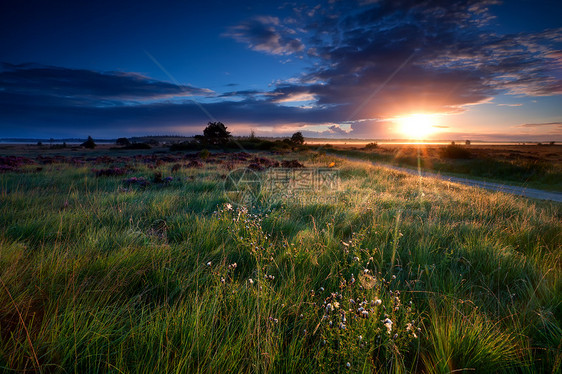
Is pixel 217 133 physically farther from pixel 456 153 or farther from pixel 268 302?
pixel 268 302

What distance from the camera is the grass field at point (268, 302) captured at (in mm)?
1570

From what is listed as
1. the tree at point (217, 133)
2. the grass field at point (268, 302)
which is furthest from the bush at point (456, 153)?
the tree at point (217, 133)

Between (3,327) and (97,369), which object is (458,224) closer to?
(97,369)

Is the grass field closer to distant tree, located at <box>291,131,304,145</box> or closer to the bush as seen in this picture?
the bush

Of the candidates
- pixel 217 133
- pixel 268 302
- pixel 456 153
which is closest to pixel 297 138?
pixel 217 133

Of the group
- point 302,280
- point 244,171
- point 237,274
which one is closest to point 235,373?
point 302,280

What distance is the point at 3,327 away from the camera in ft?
5.51

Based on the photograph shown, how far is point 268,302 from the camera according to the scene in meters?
2.14

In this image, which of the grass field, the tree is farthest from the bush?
the tree

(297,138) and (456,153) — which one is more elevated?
(297,138)

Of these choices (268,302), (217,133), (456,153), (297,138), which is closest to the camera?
(268,302)

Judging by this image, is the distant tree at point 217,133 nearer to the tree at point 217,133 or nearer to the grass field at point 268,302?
the tree at point 217,133

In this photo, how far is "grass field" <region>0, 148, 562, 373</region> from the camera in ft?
5.15

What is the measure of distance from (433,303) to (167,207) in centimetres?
510
